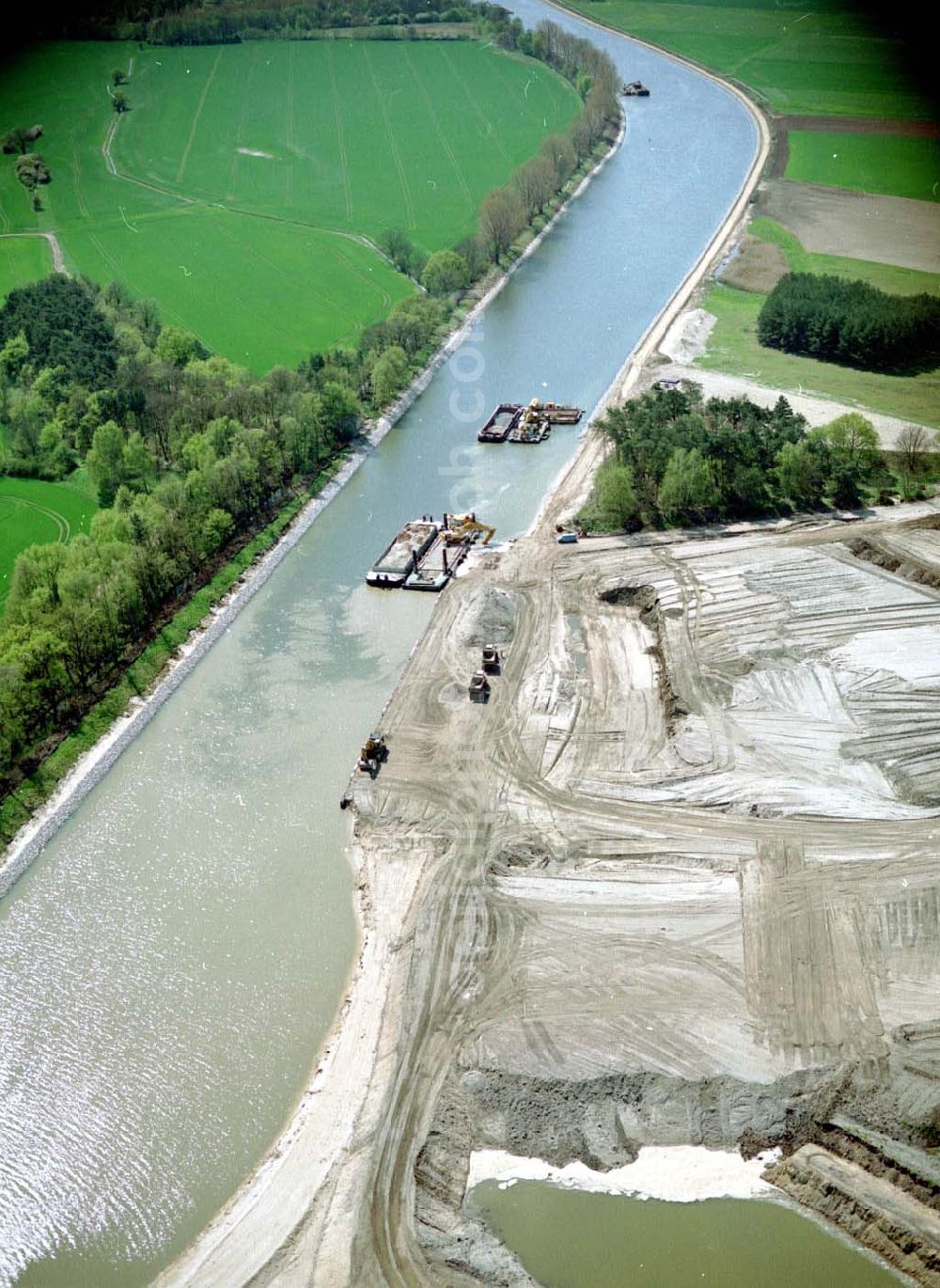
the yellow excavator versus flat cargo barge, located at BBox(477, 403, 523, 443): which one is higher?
the yellow excavator

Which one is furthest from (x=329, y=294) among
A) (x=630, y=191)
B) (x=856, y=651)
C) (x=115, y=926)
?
(x=115, y=926)

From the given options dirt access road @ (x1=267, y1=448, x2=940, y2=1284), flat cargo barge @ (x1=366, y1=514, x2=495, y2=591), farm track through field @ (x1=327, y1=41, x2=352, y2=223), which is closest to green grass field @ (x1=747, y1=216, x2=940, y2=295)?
farm track through field @ (x1=327, y1=41, x2=352, y2=223)

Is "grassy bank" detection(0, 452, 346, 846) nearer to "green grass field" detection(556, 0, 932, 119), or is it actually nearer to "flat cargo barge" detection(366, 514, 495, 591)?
"flat cargo barge" detection(366, 514, 495, 591)

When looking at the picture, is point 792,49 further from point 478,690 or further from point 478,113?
Answer: point 478,690

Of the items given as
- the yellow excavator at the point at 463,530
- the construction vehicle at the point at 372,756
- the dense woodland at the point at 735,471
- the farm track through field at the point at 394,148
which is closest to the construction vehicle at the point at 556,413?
the dense woodland at the point at 735,471

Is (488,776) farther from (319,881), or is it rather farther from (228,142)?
(228,142)
